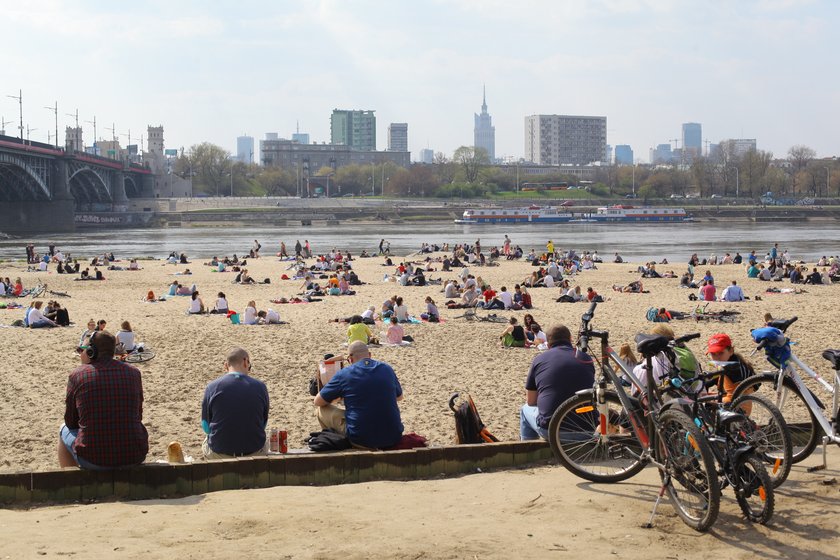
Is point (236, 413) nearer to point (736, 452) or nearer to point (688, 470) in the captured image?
point (688, 470)

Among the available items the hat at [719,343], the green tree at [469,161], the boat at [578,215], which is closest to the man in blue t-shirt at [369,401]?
the hat at [719,343]

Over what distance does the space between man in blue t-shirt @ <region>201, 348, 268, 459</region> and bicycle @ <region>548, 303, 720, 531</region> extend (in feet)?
6.82

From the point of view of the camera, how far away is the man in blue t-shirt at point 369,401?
22.2ft

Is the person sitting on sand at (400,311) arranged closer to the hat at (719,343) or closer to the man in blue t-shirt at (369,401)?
the hat at (719,343)

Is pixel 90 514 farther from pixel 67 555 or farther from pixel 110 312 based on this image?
pixel 110 312

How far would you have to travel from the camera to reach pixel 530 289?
93.5ft

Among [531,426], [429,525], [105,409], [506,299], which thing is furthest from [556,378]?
[506,299]

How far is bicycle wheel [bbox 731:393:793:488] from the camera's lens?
222 inches

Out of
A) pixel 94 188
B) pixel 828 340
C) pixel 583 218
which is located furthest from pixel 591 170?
pixel 828 340

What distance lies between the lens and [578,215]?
363 ft

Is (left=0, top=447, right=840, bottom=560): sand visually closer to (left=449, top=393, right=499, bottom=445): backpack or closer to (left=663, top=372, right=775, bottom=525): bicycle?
(left=663, top=372, right=775, bottom=525): bicycle

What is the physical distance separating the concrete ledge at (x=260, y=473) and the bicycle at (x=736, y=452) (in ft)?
5.38

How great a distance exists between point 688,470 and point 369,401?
2371mm

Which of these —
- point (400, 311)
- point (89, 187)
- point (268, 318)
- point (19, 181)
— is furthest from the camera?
point (89, 187)
